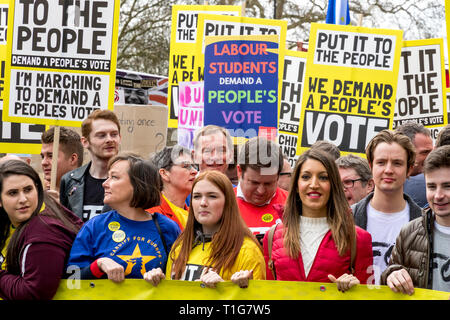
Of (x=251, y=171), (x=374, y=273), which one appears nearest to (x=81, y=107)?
(x=251, y=171)

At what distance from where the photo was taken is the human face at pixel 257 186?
15.5 feet

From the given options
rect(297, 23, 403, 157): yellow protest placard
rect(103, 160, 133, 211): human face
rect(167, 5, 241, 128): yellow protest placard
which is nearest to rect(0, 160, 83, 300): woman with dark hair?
rect(103, 160, 133, 211): human face

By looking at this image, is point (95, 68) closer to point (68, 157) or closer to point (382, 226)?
point (68, 157)

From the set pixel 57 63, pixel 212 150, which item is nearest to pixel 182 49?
pixel 57 63

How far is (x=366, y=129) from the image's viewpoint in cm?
745

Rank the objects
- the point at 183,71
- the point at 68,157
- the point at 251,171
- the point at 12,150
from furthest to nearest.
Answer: the point at 183,71, the point at 12,150, the point at 68,157, the point at 251,171

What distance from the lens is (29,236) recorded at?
3631mm

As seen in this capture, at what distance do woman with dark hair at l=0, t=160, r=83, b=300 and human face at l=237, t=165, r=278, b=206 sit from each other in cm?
122

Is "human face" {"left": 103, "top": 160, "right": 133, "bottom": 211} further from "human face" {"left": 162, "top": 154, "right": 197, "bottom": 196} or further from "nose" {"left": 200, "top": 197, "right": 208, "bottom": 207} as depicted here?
"human face" {"left": 162, "top": 154, "right": 197, "bottom": 196}

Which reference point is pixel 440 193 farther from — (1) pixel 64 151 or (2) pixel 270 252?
(1) pixel 64 151

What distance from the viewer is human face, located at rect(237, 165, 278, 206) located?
471 centimetres

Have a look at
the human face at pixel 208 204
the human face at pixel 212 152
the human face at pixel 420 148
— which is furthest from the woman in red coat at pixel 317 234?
the human face at pixel 420 148

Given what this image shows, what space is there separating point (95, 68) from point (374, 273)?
3351mm

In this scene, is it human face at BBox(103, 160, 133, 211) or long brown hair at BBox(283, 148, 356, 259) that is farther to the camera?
human face at BBox(103, 160, 133, 211)
